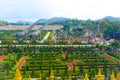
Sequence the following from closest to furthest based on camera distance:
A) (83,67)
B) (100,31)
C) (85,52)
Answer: (83,67) → (85,52) → (100,31)

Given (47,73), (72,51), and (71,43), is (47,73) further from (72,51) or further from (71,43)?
(71,43)

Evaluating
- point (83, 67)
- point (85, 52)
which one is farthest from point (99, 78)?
point (85, 52)

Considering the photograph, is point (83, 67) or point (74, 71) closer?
point (74, 71)

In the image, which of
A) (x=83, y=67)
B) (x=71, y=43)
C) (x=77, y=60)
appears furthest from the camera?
(x=71, y=43)

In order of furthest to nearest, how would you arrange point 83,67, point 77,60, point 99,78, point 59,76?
point 77,60 < point 83,67 < point 59,76 < point 99,78

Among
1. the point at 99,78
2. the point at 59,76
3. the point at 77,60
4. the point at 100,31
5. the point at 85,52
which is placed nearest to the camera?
the point at 99,78

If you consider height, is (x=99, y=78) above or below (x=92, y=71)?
above

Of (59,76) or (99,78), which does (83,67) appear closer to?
(59,76)

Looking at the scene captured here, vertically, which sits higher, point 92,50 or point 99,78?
point 99,78

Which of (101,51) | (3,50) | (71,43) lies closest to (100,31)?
(71,43)
